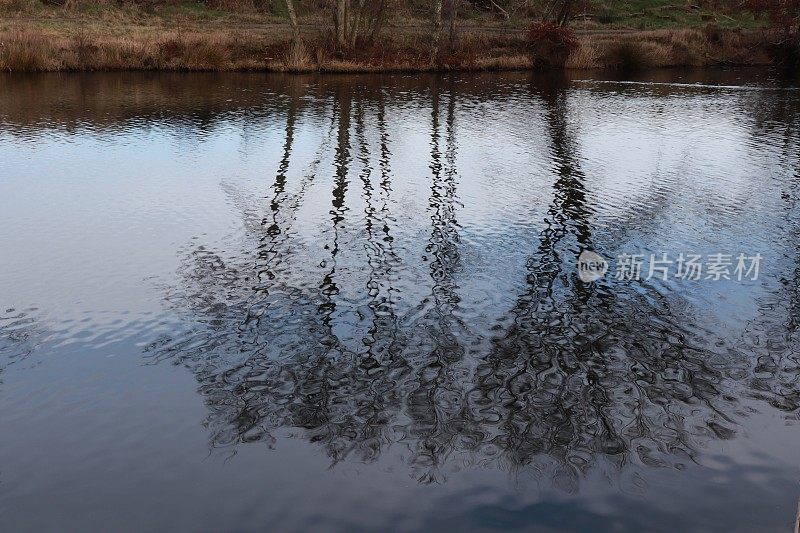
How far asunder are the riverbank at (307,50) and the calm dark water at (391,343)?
16.5 metres

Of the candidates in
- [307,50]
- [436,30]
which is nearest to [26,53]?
[307,50]

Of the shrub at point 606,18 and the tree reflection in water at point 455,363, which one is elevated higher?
the shrub at point 606,18

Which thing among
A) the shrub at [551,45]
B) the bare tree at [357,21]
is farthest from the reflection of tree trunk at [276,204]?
the shrub at [551,45]

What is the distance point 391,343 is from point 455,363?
0.90m

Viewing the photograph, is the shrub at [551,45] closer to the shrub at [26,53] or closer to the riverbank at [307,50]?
the riverbank at [307,50]

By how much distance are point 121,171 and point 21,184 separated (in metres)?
2.14

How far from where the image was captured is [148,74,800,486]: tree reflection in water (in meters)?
7.70

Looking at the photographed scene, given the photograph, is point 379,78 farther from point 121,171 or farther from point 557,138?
point 121,171

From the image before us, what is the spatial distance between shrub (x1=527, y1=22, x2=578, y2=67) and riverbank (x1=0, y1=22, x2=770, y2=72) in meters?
0.27

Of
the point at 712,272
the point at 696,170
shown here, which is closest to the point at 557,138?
→ the point at 696,170

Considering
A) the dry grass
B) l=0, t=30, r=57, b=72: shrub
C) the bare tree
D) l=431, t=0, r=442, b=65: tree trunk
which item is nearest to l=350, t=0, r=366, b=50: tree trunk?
the bare tree

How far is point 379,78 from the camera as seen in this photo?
35469 mm

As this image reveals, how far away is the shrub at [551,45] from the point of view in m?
40.8

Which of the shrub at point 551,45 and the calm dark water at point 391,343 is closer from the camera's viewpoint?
the calm dark water at point 391,343
